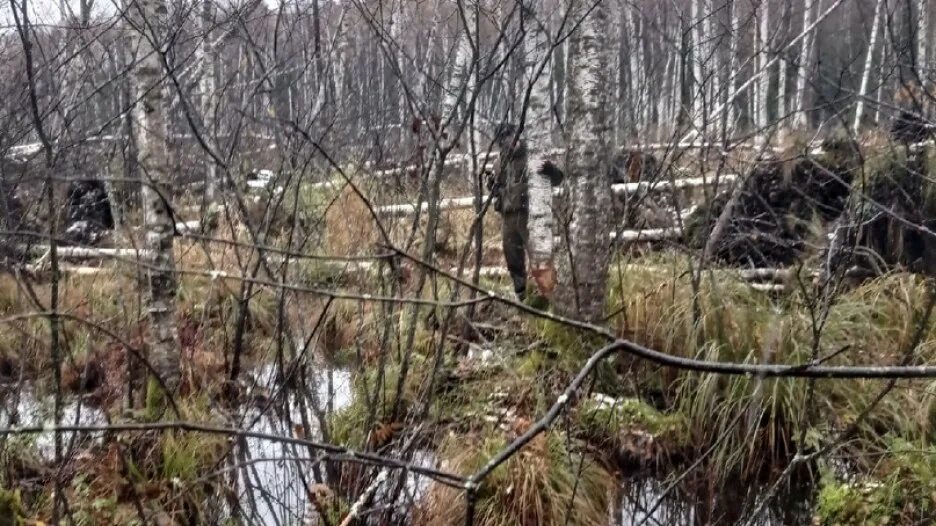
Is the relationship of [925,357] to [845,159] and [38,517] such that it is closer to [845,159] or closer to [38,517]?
[845,159]

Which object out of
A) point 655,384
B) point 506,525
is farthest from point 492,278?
point 506,525

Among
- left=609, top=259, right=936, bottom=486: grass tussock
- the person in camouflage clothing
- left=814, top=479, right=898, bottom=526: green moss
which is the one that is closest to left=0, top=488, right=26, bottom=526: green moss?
left=609, top=259, right=936, bottom=486: grass tussock

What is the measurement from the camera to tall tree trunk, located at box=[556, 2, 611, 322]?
5188 mm

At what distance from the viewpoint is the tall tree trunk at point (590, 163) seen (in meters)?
5.19

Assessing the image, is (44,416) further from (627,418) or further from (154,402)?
(627,418)

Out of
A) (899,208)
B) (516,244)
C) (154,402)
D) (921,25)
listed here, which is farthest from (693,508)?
(921,25)

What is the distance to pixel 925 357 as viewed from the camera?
5.04m

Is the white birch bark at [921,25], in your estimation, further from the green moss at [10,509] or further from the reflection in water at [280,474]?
the green moss at [10,509]

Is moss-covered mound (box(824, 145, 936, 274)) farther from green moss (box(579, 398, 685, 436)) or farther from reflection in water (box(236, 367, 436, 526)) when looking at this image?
reflection in water (box(236, 367, 436, 526))

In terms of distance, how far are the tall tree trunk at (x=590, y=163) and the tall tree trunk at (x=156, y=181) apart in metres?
2.49

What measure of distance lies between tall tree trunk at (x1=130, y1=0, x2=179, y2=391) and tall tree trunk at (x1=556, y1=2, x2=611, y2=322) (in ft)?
8.16

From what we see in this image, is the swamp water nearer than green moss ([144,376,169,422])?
Yes

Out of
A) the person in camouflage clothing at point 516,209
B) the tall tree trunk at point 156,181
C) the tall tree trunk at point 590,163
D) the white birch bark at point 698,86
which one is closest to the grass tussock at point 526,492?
the tall tree trunk at point 590,163

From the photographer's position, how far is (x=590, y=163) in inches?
207
